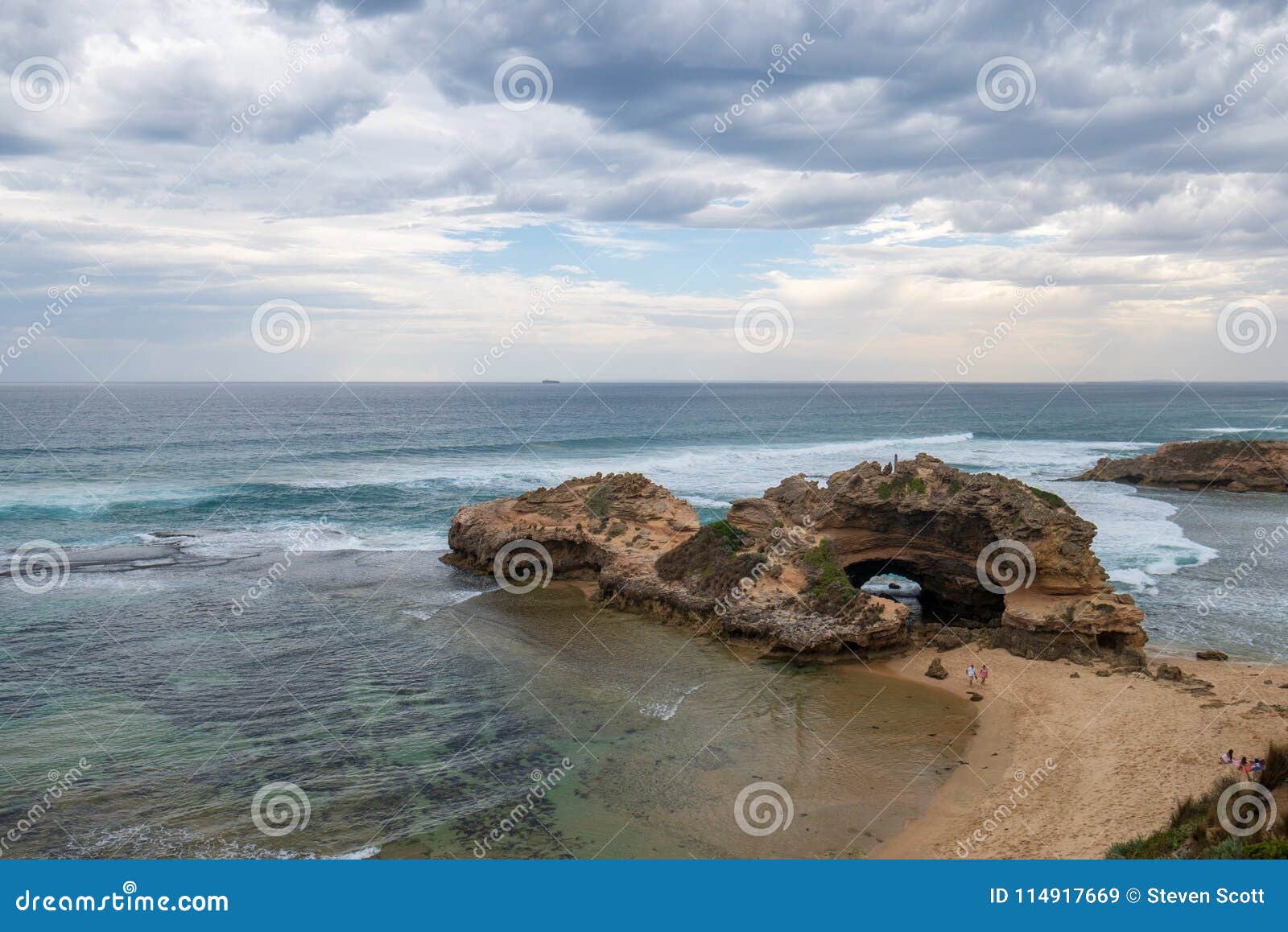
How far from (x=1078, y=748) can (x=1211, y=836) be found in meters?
6.92

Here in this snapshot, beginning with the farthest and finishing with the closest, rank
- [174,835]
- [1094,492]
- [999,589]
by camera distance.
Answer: [1094,492], [999,589], [174,835]

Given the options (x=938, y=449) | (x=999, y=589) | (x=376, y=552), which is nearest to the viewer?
(x=999, y=589)

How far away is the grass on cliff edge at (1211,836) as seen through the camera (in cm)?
953

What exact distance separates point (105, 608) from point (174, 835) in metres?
17.2

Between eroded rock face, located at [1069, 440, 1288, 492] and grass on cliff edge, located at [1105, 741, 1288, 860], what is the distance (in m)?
51.1

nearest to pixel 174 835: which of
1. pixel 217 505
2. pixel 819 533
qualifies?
pixel 819 533

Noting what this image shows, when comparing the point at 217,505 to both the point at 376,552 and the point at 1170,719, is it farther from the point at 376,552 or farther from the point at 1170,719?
the point at 1170,719

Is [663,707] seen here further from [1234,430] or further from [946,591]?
[1234,430]

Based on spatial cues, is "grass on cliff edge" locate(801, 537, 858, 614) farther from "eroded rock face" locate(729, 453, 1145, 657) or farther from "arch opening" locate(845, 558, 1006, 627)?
"arch opening" locate(845, 558, 1006, 627)

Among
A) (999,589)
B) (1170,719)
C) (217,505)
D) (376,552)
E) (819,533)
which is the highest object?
(217,505)

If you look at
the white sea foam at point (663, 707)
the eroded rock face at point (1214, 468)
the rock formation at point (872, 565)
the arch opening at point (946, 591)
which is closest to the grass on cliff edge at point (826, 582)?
the rock formation at point (872, 565)

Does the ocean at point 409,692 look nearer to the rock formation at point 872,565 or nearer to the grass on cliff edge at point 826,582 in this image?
the rock formation at point 872,565

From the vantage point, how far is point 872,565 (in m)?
28.4

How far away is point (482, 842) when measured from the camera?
1399 cm
